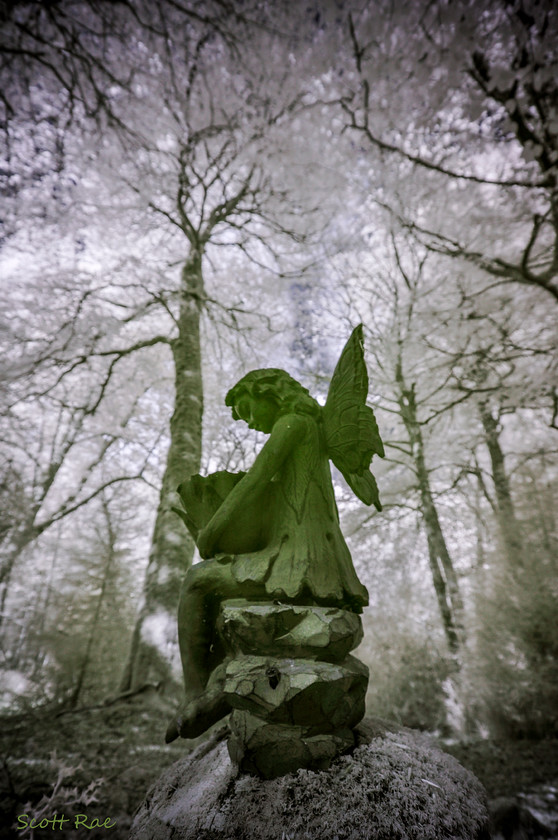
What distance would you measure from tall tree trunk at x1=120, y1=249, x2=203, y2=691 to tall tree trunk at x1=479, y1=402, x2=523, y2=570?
454 cm

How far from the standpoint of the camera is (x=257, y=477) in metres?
1.77

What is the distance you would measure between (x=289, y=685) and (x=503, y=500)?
6.51 metres

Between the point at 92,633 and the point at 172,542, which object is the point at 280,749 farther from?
the point at 92,633

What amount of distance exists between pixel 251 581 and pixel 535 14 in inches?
237

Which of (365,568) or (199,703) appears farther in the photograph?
(365,568)

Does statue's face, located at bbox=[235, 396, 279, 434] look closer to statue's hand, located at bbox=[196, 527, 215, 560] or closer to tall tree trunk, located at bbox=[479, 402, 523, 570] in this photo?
statue's hand, located at bbox=[196, 527, 215, 560]

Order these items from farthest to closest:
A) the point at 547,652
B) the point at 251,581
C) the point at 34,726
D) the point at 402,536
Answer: the point at 402,536 → the point at 547,652 → the point at 34,726 → the point at 251,581

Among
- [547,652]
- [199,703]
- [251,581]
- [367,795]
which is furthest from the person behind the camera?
[547,652]

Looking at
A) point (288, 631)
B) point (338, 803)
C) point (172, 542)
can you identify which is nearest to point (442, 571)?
point (172, 542)

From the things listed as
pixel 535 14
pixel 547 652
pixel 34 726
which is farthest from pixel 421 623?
pixel 535 14

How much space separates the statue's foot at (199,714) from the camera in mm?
1483

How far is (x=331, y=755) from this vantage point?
1.34 metres

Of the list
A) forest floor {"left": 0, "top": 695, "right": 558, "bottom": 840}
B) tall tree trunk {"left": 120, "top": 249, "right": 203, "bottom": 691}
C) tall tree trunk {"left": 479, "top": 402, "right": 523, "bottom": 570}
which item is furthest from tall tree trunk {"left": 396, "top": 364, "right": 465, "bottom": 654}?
tall tree trunk {"left": 120, "top": 249, "right": 203, "bottom": 691}

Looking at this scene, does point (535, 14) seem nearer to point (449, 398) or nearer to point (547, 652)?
point (449, 398)
